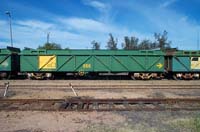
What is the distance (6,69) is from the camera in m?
27.9

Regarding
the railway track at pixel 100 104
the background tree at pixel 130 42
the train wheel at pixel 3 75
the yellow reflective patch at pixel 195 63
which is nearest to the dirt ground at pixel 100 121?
the railway track at pixel 100 104

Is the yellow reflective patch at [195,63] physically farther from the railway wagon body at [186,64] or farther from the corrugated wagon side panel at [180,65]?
the corrugated wagon side panel at [180,65]

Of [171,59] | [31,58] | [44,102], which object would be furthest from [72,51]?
[44,102]

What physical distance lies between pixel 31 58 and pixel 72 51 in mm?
4055

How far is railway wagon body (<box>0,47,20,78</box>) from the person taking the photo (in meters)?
27.9

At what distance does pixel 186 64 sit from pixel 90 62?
953 cm

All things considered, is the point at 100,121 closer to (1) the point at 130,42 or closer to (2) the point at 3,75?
(2) the point at 3,75

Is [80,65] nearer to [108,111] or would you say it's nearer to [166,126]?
[108,111]

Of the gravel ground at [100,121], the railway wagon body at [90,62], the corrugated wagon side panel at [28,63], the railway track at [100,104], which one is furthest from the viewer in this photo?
the railway wagon body at [90,62]

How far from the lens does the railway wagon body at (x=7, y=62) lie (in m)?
27.9

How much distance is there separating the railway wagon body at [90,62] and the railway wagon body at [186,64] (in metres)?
1.37

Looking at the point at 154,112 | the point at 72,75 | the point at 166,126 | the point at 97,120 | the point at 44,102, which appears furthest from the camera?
the point at 72,75

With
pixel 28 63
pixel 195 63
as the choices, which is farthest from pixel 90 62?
pixel 195 63

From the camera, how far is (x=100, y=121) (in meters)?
9.34
